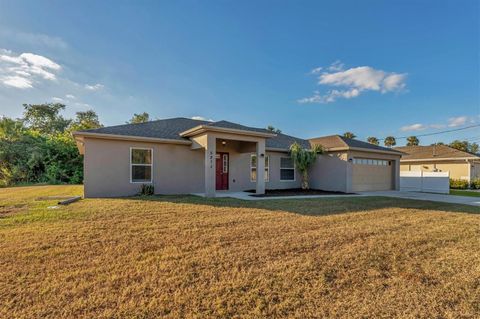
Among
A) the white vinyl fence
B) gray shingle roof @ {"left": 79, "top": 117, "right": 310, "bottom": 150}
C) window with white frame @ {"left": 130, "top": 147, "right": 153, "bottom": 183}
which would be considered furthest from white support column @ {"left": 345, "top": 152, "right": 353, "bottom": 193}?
window with white frame @ {"left": 130, "top": 147, "right": 153, "bottom": 183}

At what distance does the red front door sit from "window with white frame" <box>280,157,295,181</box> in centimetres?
400

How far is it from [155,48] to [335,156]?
12464 millimetres

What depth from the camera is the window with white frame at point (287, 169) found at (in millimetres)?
16720

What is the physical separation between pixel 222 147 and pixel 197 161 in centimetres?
182

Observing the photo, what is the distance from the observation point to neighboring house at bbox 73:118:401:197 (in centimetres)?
1148

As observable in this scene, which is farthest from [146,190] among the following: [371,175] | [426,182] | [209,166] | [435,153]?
[435,153]

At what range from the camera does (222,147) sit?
1457 centimetres

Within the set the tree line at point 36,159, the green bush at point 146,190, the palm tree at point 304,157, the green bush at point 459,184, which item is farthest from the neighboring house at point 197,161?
the green bush at point 459,184

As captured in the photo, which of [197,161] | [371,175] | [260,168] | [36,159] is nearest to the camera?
[260,168]

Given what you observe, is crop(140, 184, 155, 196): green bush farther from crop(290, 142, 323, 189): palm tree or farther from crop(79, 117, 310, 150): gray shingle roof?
crop(290, 142, 323, 189): palm tree

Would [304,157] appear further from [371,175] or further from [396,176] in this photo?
[396,176]

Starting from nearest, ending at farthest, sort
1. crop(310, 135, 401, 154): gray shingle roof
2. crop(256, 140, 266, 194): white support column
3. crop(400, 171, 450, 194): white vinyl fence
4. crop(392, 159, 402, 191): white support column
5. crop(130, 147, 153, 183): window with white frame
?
crop(130, 147, 153, 183): window with white frame → crop(256, 140, 266, 194): white support column → crop(310, 135, 401, 154): gray shingle roof → crop(400, 171, 450, 194): white vinyl fence → crop(392, 159, 402, 191): white support column

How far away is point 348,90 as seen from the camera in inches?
818

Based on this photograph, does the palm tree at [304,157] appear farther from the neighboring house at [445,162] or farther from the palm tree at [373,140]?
the palm tree at [373,140]
